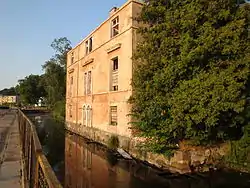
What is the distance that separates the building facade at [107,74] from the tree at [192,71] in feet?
9.59

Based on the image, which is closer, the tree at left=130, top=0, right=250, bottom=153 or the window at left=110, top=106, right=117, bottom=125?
the tree at left=130, top=0, right=250, bottom=153

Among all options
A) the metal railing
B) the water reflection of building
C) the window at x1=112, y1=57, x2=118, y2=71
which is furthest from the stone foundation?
the metal railing

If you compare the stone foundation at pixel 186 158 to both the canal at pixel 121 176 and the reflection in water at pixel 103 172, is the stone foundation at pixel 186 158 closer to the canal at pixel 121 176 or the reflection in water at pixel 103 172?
the canal at pixel 121 176

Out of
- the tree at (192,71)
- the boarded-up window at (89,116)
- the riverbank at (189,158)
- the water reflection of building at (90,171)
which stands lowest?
the water reflection of building at (90,171)

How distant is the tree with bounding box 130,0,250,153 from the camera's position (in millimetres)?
12734

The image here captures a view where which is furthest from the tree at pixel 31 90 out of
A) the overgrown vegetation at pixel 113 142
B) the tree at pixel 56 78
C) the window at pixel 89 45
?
the overgrown vegetation at pixel 113 142

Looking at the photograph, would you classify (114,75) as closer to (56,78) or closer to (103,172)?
(103,172)

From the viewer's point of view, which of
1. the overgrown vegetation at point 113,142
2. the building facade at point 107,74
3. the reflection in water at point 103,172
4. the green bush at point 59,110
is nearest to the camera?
the reflection in water at point 103,172

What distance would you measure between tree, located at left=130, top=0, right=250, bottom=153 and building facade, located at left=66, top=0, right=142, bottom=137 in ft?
9.59

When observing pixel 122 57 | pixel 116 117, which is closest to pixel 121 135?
pixel 116 117

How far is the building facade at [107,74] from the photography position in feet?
61.5

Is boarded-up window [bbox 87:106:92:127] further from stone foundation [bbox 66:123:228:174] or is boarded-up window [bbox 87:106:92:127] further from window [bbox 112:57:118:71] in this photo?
stone foundation [bbox 66:123:228:174]

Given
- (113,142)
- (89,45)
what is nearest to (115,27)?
(89,45)

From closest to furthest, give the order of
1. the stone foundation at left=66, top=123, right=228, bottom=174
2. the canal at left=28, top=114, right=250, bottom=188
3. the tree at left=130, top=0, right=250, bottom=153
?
the canal at left=28, top=114, right=250, bottom=188 → the tree at left=130, top=0, right=250, bottom=153 → the stone foundation at left=66, top=123, right=228, bottom=174
